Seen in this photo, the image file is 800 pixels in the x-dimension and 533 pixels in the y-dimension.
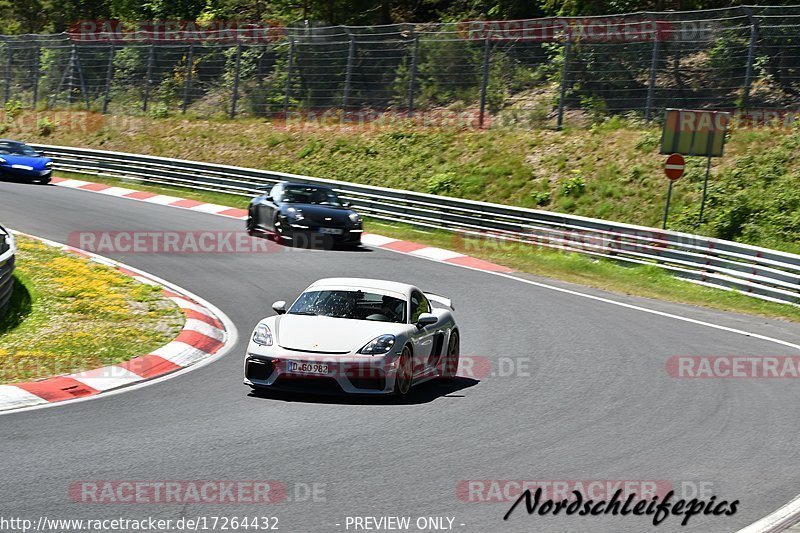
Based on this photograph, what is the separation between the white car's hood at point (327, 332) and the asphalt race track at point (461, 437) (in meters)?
0.56

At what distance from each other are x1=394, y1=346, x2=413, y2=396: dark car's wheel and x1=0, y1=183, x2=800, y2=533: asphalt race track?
→ 0.18 meters

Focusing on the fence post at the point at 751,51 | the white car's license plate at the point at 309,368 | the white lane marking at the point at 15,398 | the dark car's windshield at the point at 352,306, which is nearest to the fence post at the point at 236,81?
the fence post at the point at 751,51

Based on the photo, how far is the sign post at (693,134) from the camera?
921 inches

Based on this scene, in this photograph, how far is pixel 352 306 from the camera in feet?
38.7

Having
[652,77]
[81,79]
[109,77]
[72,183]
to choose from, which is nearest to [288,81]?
[72,183]

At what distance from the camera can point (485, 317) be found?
53.4 ft

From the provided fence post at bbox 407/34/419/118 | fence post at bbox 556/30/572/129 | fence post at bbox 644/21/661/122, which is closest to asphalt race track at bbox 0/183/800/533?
fence post at bbox 644/21/661/122

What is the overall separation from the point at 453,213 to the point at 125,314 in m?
12.1

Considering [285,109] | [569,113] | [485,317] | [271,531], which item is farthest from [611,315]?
[285,109]

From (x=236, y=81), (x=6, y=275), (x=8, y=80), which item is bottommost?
(x=6, y=275)

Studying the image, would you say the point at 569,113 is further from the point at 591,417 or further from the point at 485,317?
the point at 591,417

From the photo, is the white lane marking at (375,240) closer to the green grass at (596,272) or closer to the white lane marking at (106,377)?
the green grass at (596,272)

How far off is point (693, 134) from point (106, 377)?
16009 millimetres

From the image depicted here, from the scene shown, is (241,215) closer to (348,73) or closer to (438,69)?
(438,69)
